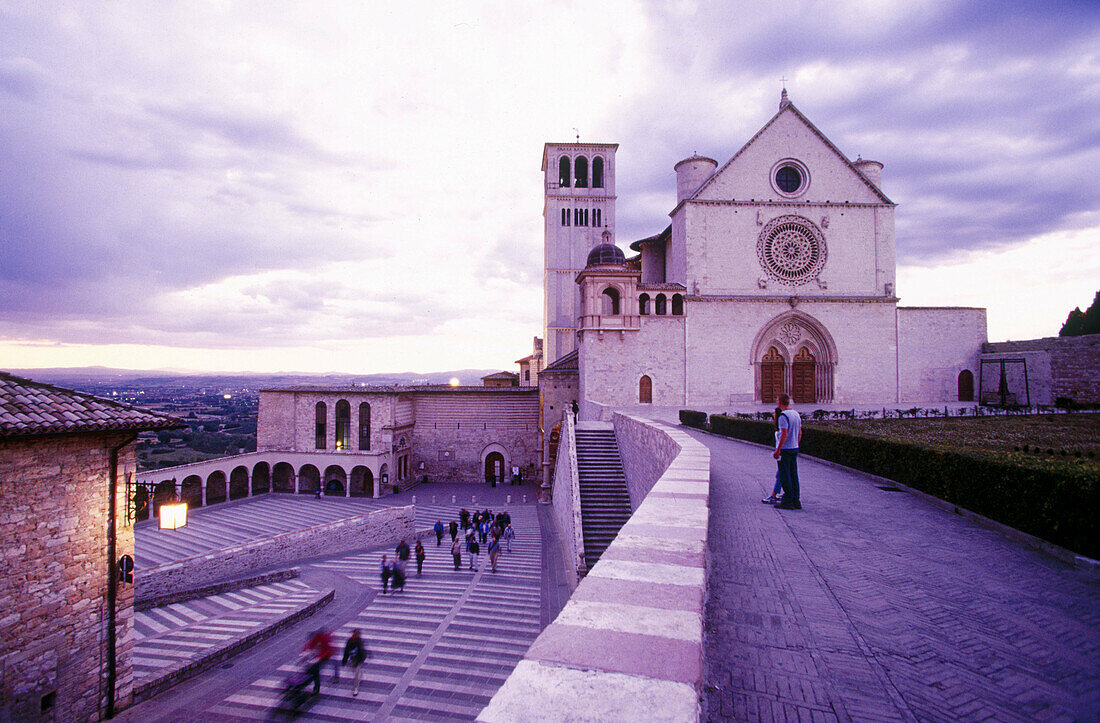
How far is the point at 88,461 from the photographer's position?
7.97m

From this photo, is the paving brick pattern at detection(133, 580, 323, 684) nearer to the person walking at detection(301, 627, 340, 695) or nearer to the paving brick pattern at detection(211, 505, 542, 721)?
the paving brick pattern at detection(211, 505, 542, 721)

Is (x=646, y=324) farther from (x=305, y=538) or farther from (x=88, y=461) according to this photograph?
(x=88, y=461)

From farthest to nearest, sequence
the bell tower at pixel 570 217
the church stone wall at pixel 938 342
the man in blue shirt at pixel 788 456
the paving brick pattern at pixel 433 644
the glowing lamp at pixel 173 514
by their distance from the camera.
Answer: the bell tower at pixel 570 217 < the church stone wall at pixel 938 342 < the glowing lamp at pixel 173 514 < the paving brick pattern at pixel 433 644 < the man in blue shirt at pixel 788 456

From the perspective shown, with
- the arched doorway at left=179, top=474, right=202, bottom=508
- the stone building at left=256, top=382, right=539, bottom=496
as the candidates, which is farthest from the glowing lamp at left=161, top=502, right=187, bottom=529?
the stone building at left=256, top=382, right=539, bottom=496

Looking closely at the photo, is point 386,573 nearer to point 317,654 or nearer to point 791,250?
point 317,654

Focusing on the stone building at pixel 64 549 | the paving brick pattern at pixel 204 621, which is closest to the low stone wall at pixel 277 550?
the paving brick pattern at pixel 204 621

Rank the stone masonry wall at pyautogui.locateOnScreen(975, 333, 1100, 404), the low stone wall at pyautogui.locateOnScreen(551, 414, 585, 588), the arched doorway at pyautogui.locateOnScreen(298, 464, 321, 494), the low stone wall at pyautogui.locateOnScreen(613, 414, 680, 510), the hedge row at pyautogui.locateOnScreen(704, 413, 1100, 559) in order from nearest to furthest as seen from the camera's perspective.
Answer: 1. the hedge row at pyautogui.locateOnScreen(704, 413, 1100, 559)
2. the low stone wall at pyautogui.locateOnScreen(613, 414, 680, 510)
3. the low stone wall at pyautogui.locateOnScreen(551, 414, 585, 588)
4. the stone masonry wall at pyautogui.locateOnScreen(975, 333, 1100, 404)
5. the arched doorway at pyautogui.locateOnScreen(298, 464, 321, 494)

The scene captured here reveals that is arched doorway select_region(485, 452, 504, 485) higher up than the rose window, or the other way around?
the rose window

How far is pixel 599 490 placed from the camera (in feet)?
51.3

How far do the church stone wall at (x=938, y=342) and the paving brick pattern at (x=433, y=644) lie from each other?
23638 millimetres

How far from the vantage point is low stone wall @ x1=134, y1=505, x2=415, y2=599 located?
13.7 m

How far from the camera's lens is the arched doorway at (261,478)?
96.9 ft

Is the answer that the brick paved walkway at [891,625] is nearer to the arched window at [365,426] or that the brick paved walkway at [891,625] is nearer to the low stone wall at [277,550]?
the low stone wall at [277,550]

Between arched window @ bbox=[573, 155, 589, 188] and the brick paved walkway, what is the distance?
126 feet
